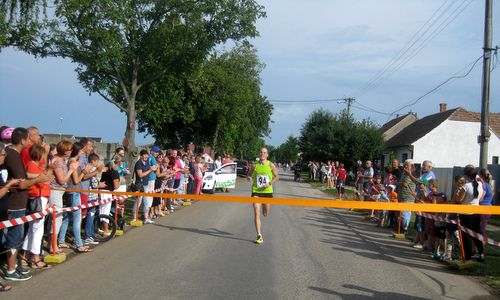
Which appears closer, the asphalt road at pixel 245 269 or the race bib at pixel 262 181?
the asphalt road at pixel 245 269

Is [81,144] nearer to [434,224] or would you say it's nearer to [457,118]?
[434,224]

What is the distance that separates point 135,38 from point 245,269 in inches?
712

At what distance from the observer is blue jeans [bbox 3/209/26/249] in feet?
21.5

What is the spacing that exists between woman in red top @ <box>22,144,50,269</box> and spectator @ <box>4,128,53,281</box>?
175mm

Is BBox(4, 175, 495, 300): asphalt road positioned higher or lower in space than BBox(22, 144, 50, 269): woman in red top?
lower

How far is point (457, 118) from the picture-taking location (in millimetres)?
46500

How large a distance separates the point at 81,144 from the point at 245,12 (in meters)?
16.3

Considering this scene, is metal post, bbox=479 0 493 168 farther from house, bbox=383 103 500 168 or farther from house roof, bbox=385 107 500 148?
house roof, bbox=385 107 500 148

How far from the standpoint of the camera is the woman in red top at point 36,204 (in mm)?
6898

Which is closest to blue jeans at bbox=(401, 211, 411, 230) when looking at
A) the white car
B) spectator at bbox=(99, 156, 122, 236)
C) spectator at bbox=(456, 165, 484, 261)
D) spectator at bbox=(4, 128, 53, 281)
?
spectator at bbox=(456, 165, 484, 261)

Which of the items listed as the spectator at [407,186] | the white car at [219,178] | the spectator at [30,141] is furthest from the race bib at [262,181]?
the white car at [219,178]

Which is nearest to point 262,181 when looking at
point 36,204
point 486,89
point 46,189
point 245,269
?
point 245,269

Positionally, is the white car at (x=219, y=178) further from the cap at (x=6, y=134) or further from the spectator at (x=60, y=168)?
the cap at (x=6, y=134)

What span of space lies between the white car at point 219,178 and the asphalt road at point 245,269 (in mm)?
9962
